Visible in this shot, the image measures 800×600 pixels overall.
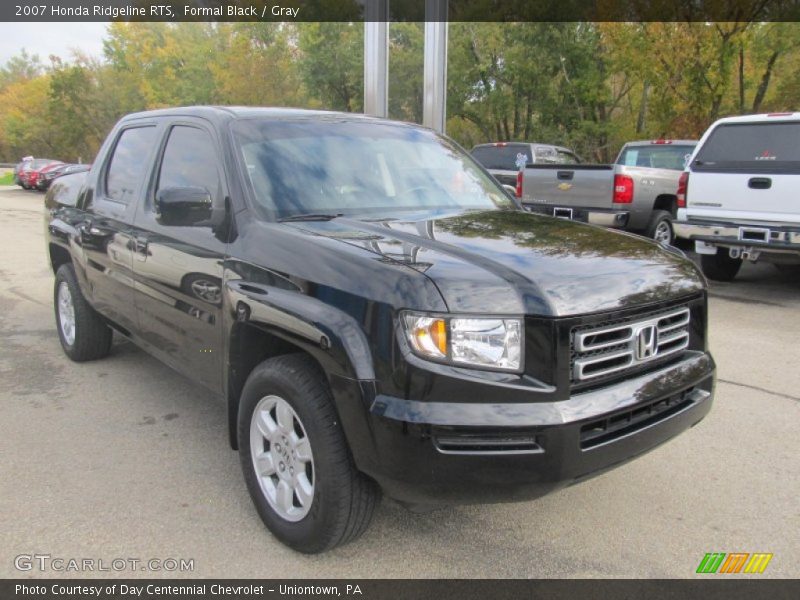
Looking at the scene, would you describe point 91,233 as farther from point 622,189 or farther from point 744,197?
point 622,189

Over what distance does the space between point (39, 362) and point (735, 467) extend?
5.11 m

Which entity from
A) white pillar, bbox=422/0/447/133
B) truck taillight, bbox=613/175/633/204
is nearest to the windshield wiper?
truck taillight, bbox=613/175/633/204

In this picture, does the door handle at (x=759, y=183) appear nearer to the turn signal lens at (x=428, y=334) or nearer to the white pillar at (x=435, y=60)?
the white pillar at (x=435, y=60)

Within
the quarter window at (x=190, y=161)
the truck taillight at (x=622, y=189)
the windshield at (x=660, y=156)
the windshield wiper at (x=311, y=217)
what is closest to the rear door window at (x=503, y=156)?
the windshield at (x=660, y=156)

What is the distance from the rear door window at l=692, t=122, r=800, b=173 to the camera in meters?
7.81

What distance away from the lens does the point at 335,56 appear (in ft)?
101

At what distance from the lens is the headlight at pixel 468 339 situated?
7.70 feet

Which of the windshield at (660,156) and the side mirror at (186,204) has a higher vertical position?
the windshield at (660,156)

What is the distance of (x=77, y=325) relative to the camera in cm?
525

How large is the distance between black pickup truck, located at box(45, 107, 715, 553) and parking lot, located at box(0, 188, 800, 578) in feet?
1.12

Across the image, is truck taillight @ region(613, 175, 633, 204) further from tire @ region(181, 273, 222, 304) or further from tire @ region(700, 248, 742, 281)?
tire @ region(181, 273, 222, 304)

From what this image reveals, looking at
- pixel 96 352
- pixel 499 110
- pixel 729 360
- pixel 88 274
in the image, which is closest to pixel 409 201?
pixel 88 274

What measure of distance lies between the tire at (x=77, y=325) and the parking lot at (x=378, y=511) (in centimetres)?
37

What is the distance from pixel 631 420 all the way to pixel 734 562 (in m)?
0.84
